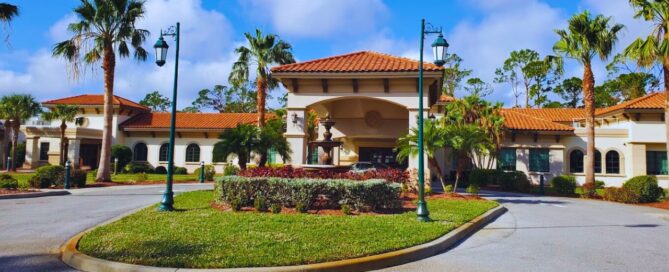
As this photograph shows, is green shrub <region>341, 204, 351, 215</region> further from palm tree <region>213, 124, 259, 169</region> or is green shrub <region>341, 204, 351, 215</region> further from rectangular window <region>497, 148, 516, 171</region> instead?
rectangular window <region>497, 148, 516, 171</region>

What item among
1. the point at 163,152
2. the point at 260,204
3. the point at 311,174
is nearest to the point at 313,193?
the point at 260,204

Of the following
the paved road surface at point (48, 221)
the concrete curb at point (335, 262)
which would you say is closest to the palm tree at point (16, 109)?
the paved road surface at point (48, 221)

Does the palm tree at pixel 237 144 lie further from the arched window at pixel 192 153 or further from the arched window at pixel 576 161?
the arched window at pixel 576 161

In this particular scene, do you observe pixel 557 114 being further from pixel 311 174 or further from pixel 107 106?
pixel 107 106

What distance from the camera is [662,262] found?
22.8 feet

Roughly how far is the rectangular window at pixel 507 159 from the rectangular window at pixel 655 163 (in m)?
7.36

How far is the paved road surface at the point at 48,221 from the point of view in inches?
256

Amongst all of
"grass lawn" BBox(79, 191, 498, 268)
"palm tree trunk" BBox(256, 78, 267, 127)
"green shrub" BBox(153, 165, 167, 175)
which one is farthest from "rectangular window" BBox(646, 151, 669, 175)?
"green shrub" BBox(153, 165, 167, 175)

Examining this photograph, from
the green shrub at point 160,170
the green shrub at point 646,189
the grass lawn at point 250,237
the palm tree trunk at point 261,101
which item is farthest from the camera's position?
the green shrub at point 160,170

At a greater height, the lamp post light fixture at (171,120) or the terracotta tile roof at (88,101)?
the terracotta tile roof at (88,101)

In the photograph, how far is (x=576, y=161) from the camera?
88.8 ft

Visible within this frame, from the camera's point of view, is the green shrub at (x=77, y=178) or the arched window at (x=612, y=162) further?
the arched window at (x=612, y=162)

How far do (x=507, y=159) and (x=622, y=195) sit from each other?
32.2 ft

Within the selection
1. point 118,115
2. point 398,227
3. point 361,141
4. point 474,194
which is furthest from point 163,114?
point 398,227
